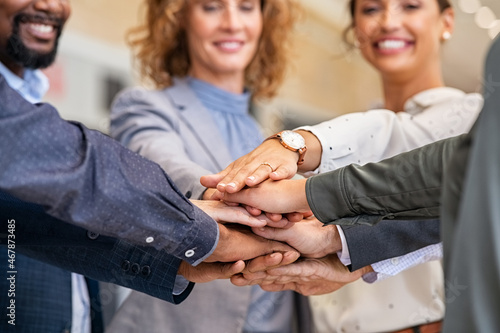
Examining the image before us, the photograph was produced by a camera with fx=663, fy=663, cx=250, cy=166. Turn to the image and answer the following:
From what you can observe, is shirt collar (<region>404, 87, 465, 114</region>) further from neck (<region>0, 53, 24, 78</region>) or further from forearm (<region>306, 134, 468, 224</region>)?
neck (<region>0, 53, 24, 78</region>)

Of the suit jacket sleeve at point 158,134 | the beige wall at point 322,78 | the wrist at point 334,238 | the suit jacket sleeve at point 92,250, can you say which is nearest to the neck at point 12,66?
the suit jacket sleeve at point 158,134

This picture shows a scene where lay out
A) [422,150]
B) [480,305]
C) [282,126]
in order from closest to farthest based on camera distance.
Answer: [480,305] → [422,150] → [282,126]

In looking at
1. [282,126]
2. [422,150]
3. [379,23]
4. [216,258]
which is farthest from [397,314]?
[282,126]

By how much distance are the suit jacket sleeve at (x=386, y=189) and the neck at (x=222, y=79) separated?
905mm

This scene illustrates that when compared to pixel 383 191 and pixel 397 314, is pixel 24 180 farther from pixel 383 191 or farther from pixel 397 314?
pixel 397 314

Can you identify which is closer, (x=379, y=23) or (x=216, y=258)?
(x=216, y=258)

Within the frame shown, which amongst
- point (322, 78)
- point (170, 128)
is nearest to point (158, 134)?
point (170, 128)

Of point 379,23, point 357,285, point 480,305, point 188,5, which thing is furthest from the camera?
point 188,5

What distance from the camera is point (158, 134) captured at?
1.80 meters

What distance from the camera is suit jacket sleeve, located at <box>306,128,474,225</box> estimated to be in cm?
111

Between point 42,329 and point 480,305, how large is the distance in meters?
1.29

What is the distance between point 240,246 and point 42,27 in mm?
1138

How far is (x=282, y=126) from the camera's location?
20.3 ft

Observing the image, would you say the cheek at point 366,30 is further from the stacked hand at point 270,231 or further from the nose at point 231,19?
the stacked hand at point 270,231
